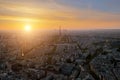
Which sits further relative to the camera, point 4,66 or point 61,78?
point 4,66

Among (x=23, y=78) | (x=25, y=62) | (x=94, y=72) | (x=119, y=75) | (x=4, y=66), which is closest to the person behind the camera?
(x=23, y=78)

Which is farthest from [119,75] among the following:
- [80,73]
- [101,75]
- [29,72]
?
[29,72]

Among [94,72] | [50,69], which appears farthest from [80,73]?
[50,69]

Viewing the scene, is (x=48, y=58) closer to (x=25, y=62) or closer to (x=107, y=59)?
(x=25, y=62)

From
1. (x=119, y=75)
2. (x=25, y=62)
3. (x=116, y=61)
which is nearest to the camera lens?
(x=119, y=75)

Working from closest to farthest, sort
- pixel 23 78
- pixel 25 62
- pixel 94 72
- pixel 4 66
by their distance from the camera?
pixel 23 78
pixel 94 72
pixel 4 66
pixel 25 62

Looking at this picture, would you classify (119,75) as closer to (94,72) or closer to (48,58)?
(94,72)

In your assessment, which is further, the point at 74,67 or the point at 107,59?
the point at 107,59

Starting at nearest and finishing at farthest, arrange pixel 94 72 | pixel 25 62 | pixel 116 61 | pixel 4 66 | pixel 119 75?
pixel 119 75
pixel 94 72
pixel 4 66
pixel 25 62
pixel 116 61
